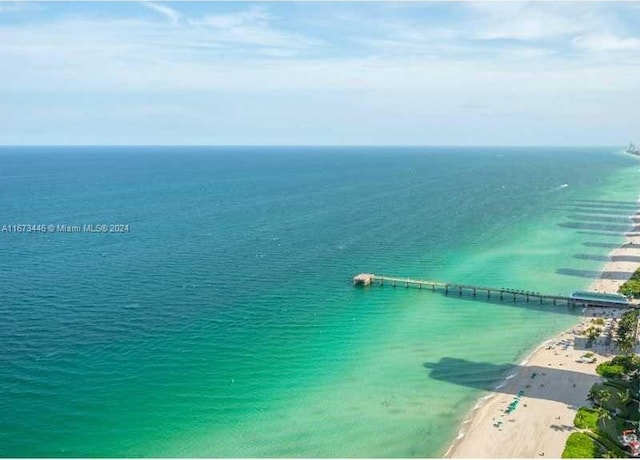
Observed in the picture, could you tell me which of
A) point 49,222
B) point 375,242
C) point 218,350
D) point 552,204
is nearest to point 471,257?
point 375,242

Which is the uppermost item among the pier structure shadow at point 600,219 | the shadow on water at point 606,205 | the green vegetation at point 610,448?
the shadow on water at point 606,205

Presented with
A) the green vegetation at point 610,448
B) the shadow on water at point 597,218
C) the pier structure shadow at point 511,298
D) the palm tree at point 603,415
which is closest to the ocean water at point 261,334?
the pier structure shadow at point 511,298

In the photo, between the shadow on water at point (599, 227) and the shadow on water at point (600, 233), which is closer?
the shadow on water at point (600, 233)

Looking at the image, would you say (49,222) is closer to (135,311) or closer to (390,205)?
(135,311)

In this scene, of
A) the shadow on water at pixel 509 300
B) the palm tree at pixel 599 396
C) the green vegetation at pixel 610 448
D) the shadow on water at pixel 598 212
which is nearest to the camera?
the green vegetation at pixel 610 448

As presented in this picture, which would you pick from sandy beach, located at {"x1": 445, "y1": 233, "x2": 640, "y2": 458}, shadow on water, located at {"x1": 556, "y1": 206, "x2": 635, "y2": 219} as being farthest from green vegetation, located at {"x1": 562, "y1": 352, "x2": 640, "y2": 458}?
shadow on water, located at {"x1": 556, "y1": 206, "x2": 635, "y2": 219}

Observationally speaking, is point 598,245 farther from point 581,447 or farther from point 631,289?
point 581,447

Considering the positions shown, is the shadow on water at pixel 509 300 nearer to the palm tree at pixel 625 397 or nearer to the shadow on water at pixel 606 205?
the palm tree at pixel 625 397

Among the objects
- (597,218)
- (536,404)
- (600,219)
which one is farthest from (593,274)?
(597,218)
